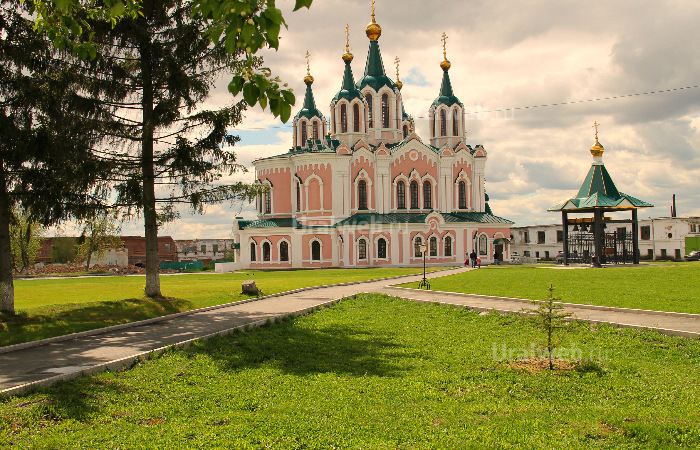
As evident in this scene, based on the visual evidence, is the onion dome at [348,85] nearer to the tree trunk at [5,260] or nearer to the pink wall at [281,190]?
the pink wall at [281,190]

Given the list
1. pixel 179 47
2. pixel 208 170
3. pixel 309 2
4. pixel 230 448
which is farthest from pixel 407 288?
pixel 309 2

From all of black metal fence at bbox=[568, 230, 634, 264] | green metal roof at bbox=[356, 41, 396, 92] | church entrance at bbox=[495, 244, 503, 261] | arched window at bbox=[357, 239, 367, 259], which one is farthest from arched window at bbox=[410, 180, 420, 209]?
black metal fence at bbox=[568, 230, 634, 264]

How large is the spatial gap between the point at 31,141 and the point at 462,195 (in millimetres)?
43441

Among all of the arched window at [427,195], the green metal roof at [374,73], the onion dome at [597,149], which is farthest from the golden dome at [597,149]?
the green metal roof at [374,73]

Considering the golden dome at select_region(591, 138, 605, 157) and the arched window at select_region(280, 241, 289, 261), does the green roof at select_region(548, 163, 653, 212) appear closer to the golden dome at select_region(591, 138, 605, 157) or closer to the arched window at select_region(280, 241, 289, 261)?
the golden dome at select_region(591, 138, 605, 157)

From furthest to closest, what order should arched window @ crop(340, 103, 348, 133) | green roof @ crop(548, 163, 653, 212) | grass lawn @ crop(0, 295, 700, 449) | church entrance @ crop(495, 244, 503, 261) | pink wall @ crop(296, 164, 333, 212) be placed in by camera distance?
arched window @ crop(340, 103, 348, 133), church entrance @ crop(495, 244, 503, 261), pink wall @ crop(296, 164, 333, 212), green roof @ crop(548, 163, 653, 212), grass lawn @ crop(0, 295, 700, 449)

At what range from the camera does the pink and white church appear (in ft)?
156

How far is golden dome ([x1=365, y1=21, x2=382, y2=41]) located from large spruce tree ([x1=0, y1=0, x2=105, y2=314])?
138 feet

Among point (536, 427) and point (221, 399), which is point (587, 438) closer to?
point (536, 427)

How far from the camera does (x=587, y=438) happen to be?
5.41m

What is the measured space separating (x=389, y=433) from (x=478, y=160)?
161 feet

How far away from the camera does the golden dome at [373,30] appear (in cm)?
5262

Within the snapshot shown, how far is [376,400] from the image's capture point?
666cm

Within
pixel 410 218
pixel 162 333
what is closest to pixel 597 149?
pixel 410 218
